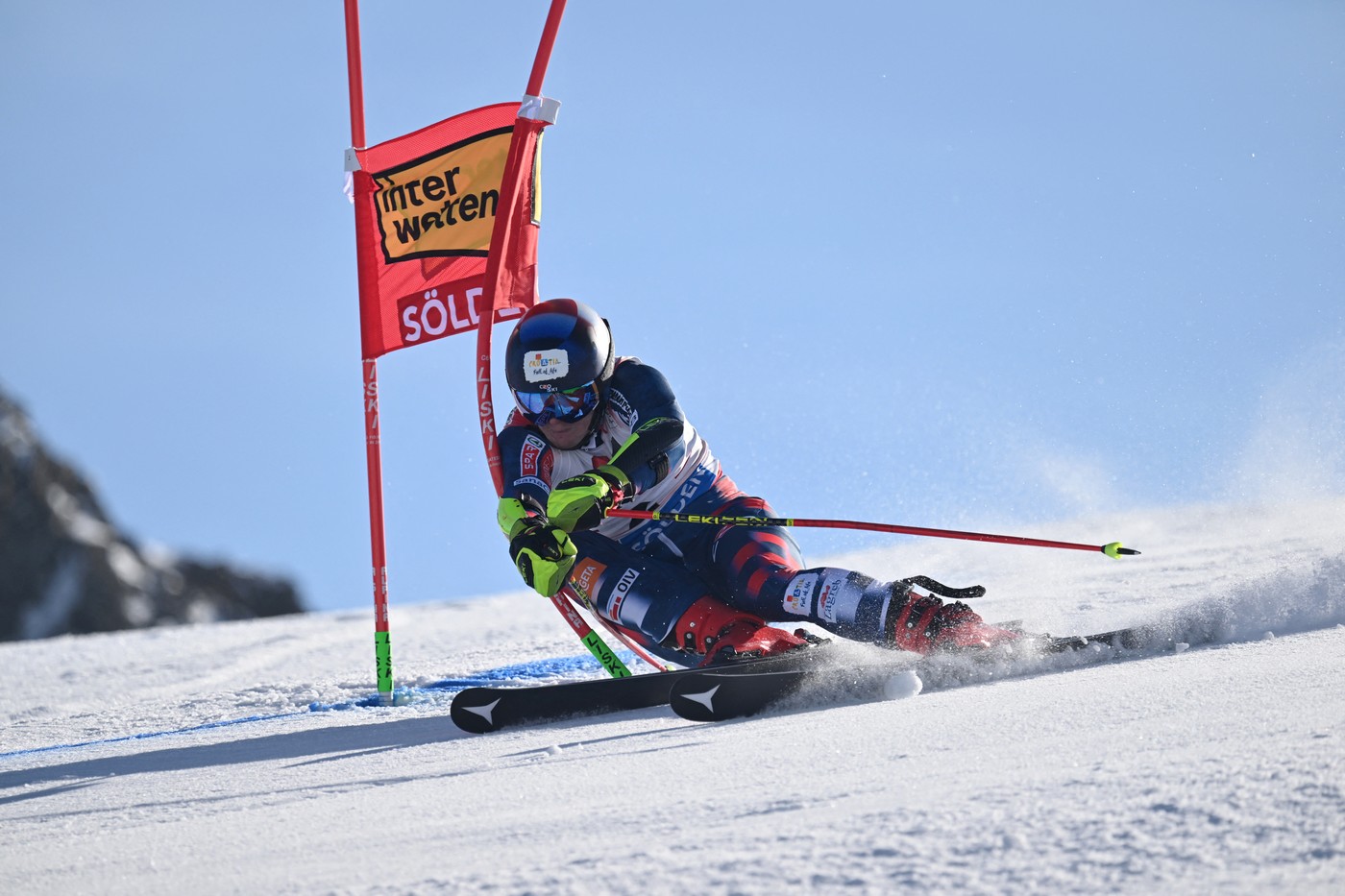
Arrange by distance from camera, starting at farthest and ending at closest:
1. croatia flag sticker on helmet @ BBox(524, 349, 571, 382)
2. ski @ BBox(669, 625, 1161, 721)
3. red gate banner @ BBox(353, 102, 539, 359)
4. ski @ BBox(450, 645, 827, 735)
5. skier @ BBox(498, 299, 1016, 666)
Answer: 1. red gate banner @ BBox(353, 102, 539, 359)
2. croatia flag sticker on helmet @ BBox(524, 349, 571, 382)
3. skier @ BBox(498, 299, 1016, 666)
4. ski @ BBox(450, 645, 827, 735)
5. ski @ BBox(669, 625, 1161, 721)

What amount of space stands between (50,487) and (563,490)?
2791 centimetres

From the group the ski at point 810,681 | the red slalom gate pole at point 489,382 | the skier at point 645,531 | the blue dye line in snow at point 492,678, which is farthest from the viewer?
the blue dye line in snow at point 492,678

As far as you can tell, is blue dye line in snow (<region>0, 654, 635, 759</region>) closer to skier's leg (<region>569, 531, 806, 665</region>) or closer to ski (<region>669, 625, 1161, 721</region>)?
skier's leg (<region>569, 531, 806, 665</region>)

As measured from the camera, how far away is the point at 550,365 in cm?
410

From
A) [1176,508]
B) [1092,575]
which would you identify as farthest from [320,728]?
[1176,508]

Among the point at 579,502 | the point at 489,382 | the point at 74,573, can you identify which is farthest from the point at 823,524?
the point at 74,573

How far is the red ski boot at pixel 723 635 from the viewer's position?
3740 mm

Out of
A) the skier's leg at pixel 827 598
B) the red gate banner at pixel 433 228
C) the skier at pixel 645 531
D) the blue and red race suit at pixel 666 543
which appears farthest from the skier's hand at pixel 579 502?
the red gate banner at pixel 433 228

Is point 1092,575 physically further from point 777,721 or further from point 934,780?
point 934,780

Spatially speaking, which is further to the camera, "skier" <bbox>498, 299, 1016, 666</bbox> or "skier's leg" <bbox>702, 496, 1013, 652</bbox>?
"skier" <bbox>498, 299, 1016, 666</bbox>

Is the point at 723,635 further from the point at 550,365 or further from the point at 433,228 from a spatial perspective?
the point at 433,228

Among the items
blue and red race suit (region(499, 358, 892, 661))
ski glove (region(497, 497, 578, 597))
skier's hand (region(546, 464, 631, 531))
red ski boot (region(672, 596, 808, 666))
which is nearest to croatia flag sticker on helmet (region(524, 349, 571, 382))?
blue and red race suit (region(499, 358, 892, 661))

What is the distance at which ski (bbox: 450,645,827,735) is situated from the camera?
3447 mm

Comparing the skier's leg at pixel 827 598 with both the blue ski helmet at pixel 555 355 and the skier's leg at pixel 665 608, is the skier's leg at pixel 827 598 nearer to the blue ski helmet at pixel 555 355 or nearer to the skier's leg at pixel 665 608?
the skier's leg at pixel 665 608
